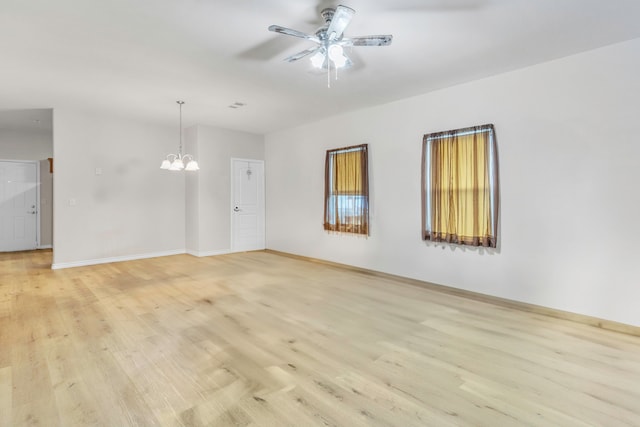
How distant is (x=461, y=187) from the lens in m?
4.29

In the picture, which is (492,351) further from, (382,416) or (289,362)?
(289,362)

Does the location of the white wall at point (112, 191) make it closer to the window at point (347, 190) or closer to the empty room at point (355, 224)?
the empty room at point (355, 224)

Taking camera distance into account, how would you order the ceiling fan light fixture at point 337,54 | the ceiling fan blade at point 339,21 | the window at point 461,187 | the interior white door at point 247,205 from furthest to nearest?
1. the interior white door at point 247,205
2. the window at point 461,187
3. the ceiling fan light fixture at point 337,54
4. the ceiling fan blade at point 339,21

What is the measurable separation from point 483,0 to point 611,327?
3290 millimetres

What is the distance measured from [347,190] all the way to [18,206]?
7.79 m

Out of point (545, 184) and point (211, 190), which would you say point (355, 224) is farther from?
point (211, 190)

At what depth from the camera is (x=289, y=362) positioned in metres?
2.50

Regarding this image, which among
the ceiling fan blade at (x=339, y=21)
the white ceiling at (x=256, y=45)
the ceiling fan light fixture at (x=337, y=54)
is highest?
the white ceiling at (x=256, y=45)

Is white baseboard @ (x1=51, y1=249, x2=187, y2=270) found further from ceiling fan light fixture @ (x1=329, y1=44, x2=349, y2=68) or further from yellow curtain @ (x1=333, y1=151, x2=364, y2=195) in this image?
ceiling fan light fixture @ (x1=329, y1=44, x2=349, y2=68)

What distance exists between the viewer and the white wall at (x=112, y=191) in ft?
18.7

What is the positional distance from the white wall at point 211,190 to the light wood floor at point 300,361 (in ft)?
8.59

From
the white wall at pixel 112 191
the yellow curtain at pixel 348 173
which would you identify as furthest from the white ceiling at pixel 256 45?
the yellow curtain at pixel 348 173

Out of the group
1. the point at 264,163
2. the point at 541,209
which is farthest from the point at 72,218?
the point at 541,209

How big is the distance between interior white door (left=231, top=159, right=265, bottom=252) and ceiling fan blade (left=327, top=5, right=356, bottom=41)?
4987 millimetres
